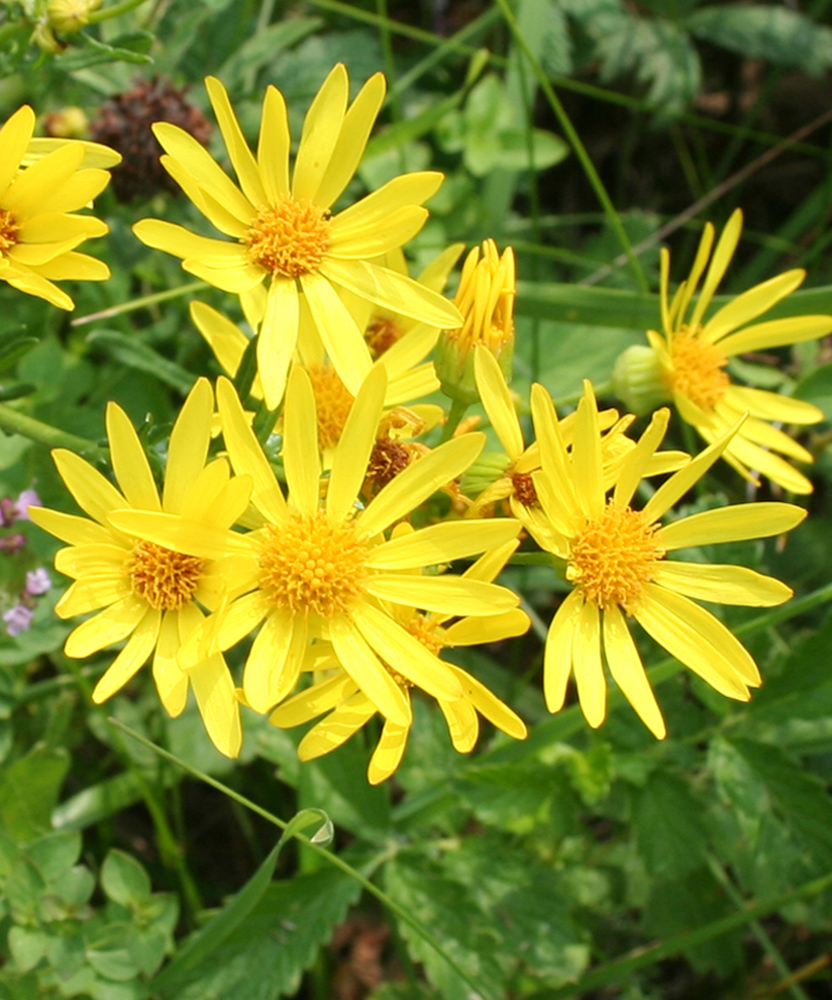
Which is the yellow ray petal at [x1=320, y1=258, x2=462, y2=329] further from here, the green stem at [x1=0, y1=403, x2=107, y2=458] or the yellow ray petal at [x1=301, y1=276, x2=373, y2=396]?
the green stem at [x1=0, y1=403, x2=107, y2=458]

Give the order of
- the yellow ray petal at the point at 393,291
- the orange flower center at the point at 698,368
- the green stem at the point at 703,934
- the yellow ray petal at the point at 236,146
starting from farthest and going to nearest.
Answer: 1. the orange flower center at the point at 698,368
2. the green stem at the point at 703,934
3. the yellow ray petal at the point at 393,291
4. the yellow ray petal at the point at 236,146

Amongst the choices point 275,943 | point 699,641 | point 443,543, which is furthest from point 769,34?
point 275,943

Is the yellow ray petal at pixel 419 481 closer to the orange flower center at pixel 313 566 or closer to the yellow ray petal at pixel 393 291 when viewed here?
the orange flower center at pixel 313 566

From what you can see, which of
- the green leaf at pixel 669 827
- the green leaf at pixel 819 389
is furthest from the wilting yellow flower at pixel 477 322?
the green leaf at pixel 819 389

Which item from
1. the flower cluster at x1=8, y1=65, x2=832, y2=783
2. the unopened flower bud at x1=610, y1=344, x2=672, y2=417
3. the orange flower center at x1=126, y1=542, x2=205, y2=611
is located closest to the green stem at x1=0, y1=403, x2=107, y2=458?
the flower cluster at x1=8, y1=65, x2=832, y2=783

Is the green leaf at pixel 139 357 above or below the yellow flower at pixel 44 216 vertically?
below

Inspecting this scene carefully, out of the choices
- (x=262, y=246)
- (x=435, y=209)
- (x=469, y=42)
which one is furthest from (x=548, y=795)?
(x=469, y=42)

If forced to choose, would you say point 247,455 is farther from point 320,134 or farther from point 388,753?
point 320,134
